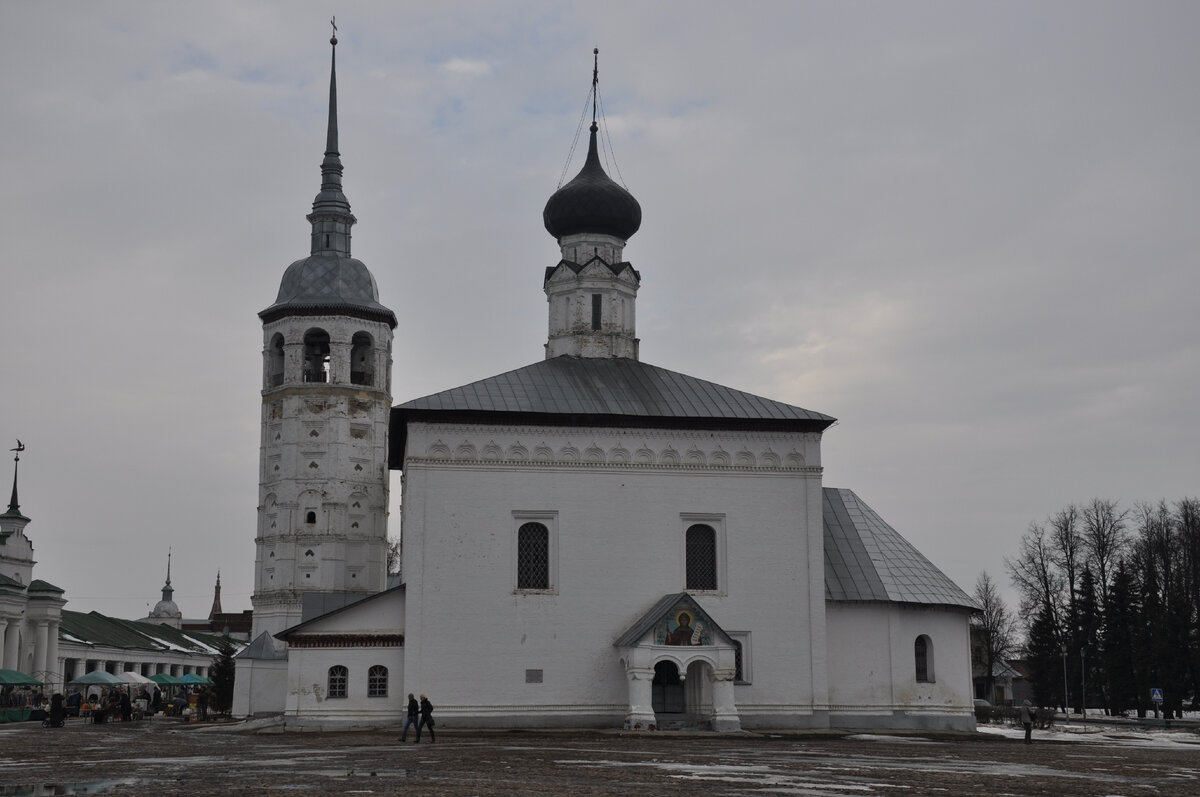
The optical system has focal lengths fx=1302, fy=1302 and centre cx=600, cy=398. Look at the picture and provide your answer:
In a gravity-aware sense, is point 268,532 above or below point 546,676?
above

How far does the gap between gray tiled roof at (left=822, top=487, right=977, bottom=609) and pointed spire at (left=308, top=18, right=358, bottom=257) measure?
2372cm

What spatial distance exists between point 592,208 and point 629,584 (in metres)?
11.3

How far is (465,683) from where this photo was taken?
96.9 ft

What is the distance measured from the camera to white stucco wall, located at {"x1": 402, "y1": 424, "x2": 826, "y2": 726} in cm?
2975

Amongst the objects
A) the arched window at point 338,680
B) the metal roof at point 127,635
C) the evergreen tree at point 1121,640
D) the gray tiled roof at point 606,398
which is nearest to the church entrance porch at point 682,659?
the gray tiled roof at point 606,398

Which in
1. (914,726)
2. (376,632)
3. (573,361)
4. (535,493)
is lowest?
(914,726)

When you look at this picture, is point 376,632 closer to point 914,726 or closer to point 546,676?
point 546,676

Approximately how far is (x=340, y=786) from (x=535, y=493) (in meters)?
17.2

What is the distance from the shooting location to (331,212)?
50406mm

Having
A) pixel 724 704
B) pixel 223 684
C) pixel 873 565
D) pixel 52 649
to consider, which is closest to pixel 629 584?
pixel 724 704

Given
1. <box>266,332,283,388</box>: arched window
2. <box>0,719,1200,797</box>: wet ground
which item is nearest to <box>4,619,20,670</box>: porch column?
<box>266,332,283,388</box>: arched window

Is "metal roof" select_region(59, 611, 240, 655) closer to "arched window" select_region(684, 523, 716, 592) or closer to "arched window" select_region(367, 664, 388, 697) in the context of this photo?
"arched window" select_region(367, 664, 388, 697)

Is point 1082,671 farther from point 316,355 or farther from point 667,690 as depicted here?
point 316,355

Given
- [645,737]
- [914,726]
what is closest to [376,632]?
[645,737]
